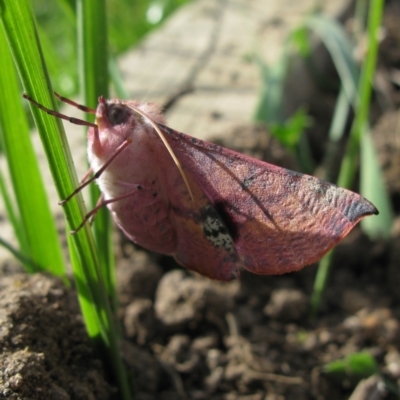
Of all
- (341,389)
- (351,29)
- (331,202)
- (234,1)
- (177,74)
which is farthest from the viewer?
(234,1)

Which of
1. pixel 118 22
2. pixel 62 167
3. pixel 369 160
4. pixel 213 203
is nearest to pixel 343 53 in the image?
pixel 369 160

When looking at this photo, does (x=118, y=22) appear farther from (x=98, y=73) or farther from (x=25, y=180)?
(x=25, y=180)

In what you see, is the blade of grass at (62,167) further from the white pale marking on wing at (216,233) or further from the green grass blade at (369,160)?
the green grass blade at (369,160)

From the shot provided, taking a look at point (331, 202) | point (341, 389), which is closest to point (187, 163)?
point (331, 202)

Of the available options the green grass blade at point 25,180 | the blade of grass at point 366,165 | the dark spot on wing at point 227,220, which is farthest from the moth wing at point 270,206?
the blade of grass at point 366,165

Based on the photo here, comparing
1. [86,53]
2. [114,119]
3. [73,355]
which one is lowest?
[73,355]

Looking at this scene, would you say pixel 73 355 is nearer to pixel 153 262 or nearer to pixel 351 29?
pixel 153 262

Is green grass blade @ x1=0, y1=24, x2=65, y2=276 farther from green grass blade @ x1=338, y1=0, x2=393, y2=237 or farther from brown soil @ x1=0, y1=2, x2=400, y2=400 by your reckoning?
green grass blade @ x1=338, y1=0, x2=393, y2=237
